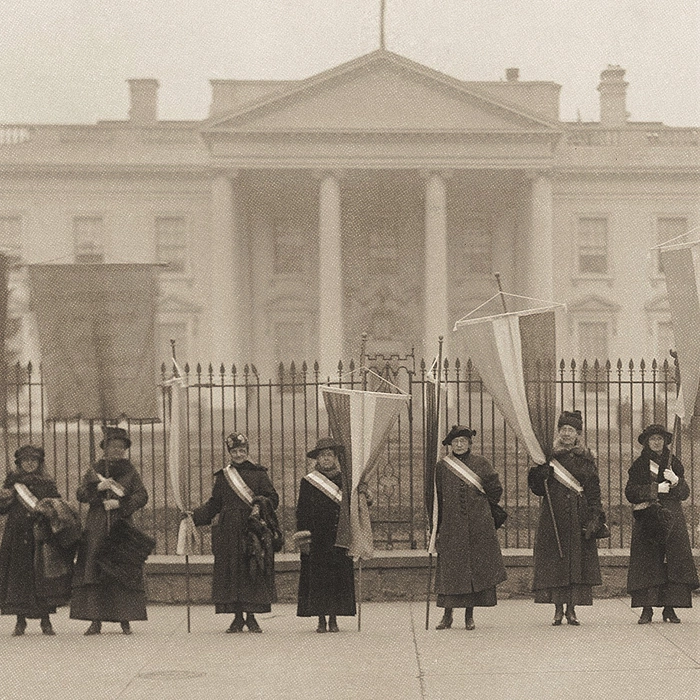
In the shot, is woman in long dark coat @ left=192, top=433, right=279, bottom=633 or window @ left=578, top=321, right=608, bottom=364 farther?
window @ left=578, top=321, right=608, bottom=364

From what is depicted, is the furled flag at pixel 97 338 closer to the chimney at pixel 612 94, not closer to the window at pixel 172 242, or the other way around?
the window at pixel 172 242

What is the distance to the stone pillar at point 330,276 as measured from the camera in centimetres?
4953

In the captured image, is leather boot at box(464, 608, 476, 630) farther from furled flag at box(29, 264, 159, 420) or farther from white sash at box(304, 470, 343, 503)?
furled flag at box(29, 264, 159, 420)

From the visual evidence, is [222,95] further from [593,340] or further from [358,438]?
[358,438]

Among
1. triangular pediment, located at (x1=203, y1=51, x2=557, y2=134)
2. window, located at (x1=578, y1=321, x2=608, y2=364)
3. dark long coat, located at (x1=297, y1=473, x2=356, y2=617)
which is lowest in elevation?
dark long coat, located at (x1=297, y1=473, x2=356, y2=617)

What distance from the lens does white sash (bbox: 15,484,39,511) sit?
13188mm

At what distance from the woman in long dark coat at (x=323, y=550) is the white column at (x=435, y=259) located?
36179 mm

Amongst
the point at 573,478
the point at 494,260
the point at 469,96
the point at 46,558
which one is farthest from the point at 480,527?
the point at 494,260

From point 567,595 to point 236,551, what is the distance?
2.59 m

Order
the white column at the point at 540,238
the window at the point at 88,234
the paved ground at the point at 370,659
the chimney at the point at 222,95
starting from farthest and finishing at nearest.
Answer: the window at the point at 88,234, the chimney at the point at 222,95, the white column at the point at 540,238, the paved ground at the point at 370,659

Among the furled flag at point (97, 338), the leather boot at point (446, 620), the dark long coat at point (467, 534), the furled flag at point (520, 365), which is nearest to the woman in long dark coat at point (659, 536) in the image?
the furled flag at point (520, 365)

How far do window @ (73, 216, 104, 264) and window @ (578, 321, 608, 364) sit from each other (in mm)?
15338

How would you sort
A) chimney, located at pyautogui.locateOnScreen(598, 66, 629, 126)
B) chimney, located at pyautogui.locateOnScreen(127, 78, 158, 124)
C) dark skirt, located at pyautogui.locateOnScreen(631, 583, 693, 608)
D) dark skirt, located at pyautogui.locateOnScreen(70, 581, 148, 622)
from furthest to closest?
chimney, located at pyautogui.locateOnScreen(598, 66, 629, 126) → chimney, located at pyautogui.locateOnScreen(127, 78, 158, 124) → dark skirt, located at pyautogui.locateOnScreen(631, 583, 693, 608) → dark skirt, located at pyautogui.locateOnScreen(70, 581, 148, 622)


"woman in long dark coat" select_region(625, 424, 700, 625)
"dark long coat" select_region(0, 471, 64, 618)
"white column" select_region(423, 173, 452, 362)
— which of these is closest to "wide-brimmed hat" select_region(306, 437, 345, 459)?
"dark long coat" select_region(0, 471, 64, 618)
